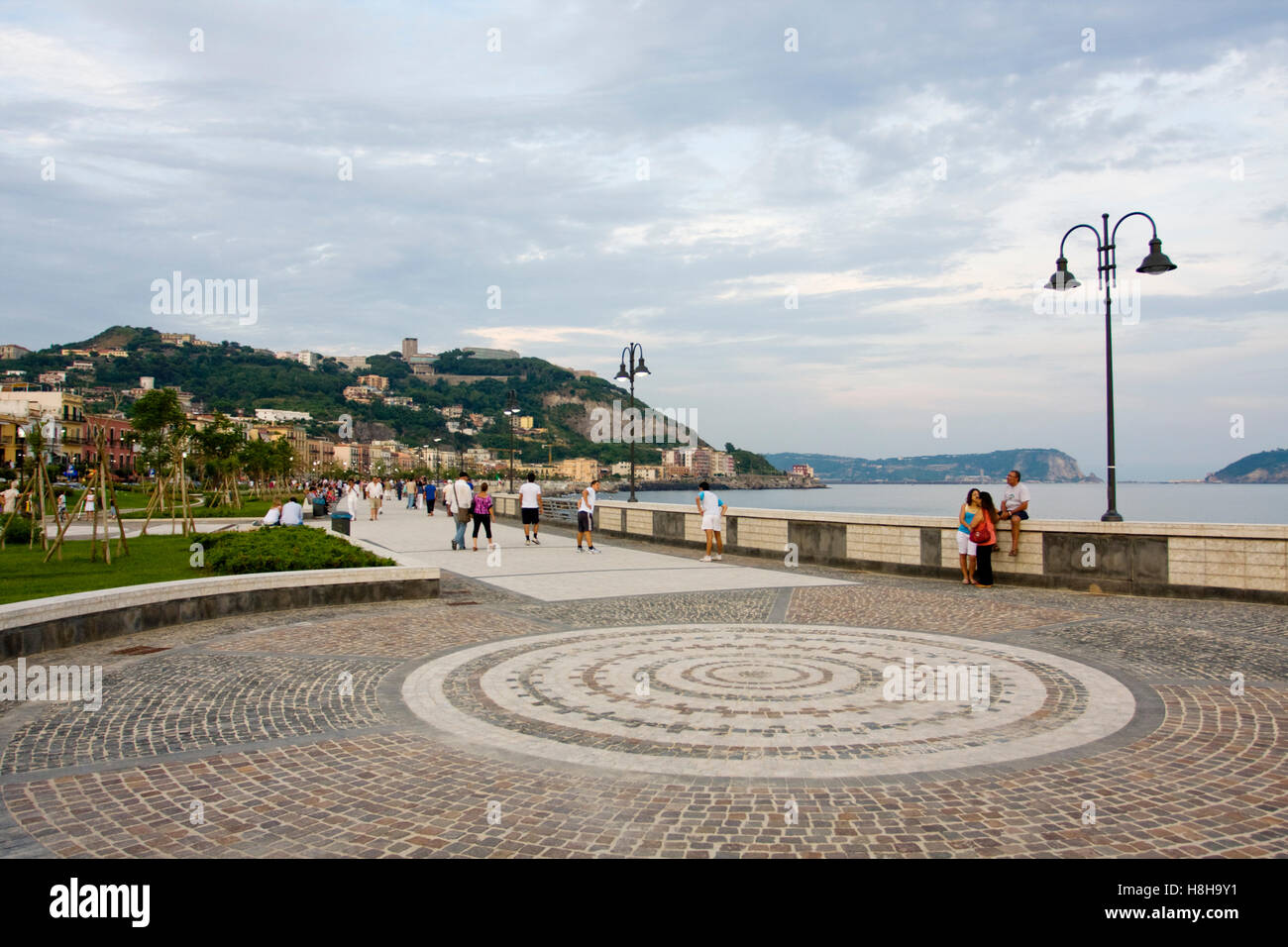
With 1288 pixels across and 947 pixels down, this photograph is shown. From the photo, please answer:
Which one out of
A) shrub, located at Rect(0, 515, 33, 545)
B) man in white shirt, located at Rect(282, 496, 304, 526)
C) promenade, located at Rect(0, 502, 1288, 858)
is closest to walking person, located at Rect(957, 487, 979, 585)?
promenade, located at Rect(0, 502, 1288, 858)

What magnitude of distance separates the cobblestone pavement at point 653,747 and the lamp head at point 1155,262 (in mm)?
6223

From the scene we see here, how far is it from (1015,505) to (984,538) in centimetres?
75

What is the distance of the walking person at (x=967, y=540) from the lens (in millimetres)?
13148

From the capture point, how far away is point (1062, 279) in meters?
14.6

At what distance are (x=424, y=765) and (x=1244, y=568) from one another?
37.3 ft

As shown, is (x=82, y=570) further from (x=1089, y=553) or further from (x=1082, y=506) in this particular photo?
(x=1082, y=506)

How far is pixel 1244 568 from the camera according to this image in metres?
11.1

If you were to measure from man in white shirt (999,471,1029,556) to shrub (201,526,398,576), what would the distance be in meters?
9.93

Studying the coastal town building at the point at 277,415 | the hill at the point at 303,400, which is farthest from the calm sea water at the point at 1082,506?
the coastal town building at the point at 277,415

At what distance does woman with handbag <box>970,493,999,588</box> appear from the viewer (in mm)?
12992

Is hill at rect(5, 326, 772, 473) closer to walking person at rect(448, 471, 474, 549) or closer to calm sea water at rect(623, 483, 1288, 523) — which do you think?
calm sea water at rect(623, 483, 1288, 523)

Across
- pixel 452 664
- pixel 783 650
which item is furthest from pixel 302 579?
pixel 783 650
